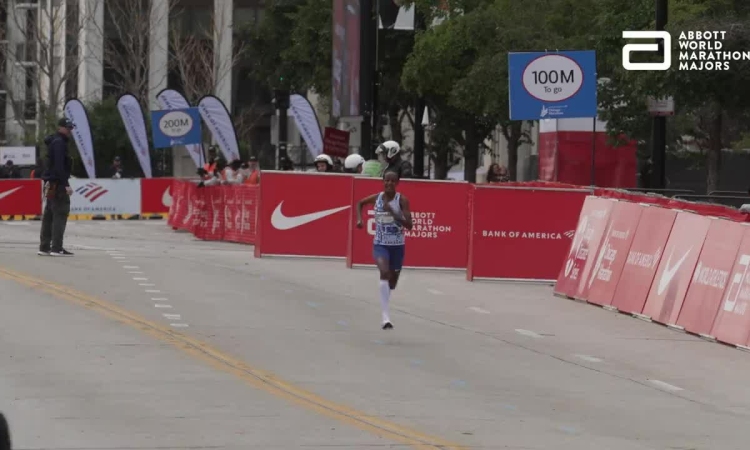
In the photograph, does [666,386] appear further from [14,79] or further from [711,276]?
[14,79]

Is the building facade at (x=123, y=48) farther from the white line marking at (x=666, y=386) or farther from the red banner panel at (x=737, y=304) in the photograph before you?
the white line marking at (x=666, y=386)

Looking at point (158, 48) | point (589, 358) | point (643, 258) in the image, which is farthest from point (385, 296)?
point (158, 48)

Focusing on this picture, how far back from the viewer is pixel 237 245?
107 ft

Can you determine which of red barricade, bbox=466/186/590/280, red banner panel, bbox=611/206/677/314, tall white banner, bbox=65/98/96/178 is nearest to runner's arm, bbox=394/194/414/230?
red banner panel, bbox=611/206/677/314

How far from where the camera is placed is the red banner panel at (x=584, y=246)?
2098cm

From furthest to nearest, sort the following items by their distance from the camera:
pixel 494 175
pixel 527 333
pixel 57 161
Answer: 1. pixel 494 175
2. pixel 57 161
3. pixel 527 333

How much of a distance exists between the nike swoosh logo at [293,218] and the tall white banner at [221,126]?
1884cm

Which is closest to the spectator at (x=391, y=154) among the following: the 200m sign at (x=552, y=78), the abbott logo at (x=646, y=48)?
the 200m sign at (x=552, y=78)

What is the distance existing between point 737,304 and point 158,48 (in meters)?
67.2

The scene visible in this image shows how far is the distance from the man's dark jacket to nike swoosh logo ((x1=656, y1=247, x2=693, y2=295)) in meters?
9.26

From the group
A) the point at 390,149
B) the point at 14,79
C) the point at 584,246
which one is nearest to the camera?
the point at 390,149

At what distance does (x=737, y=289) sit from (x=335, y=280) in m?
7.09

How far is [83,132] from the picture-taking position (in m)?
51.6

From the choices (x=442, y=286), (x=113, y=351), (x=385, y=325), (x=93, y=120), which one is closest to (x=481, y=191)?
(x=442, y=286)
